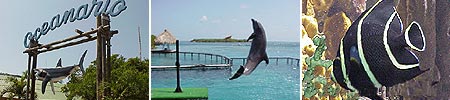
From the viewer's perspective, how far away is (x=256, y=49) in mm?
5199

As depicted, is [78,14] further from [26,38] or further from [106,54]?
[26,38]

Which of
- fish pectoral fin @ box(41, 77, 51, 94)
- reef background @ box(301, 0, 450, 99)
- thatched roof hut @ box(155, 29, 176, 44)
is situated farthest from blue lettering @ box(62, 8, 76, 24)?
reef background @ box(301, 0, 450, 99)

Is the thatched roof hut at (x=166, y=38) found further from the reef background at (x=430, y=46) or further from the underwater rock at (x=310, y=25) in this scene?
the reef background at (x=430, y=46)

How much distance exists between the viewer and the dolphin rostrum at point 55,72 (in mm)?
6242

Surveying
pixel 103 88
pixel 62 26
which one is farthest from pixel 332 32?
pixel 62 26

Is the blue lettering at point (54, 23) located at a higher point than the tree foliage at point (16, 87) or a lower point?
higher

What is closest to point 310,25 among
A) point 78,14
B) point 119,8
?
point 119,8

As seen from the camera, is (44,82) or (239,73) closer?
(239,73)

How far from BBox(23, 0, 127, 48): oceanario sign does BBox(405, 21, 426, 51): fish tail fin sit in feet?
8.54

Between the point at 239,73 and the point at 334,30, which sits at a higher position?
the point at 334,30

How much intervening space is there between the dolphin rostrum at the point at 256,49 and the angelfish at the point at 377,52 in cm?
65

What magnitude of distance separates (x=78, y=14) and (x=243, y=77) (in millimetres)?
1795

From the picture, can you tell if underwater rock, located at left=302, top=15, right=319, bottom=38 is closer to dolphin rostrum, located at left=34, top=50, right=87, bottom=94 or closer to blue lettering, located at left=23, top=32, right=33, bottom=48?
dolphin rostrum, located at left=34, top=50, right=87, bottom=94

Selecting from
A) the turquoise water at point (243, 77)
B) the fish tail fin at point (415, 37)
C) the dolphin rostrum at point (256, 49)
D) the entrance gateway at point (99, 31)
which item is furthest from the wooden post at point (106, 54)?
the fish tail fin at point (415, 37)
